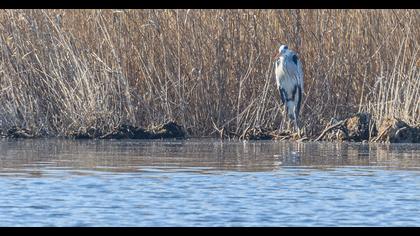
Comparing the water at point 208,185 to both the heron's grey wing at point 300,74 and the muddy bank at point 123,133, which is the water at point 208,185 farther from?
the heron's grey wing at point 300,74

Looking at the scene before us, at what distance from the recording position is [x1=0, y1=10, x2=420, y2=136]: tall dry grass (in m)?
14.0

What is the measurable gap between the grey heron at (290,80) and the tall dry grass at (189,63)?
19cm

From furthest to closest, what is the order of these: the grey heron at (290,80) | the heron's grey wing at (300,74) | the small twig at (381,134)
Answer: the heron's grey wing at (300,74) < the grey heron at (290,80) < the small twig at (381,134)

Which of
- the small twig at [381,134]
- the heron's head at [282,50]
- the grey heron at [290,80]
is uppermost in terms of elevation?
the heron's head at [282,50]

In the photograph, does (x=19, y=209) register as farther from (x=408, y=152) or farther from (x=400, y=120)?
(x=400, y=120)

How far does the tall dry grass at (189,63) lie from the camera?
45.9 ft

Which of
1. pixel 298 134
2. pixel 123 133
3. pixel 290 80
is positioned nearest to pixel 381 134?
pixel 298 134

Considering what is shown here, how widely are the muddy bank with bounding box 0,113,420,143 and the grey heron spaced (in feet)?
1.02

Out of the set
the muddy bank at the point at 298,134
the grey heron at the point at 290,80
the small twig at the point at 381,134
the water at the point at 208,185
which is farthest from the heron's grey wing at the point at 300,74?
the water at the point at 208,185

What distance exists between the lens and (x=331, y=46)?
14297mm

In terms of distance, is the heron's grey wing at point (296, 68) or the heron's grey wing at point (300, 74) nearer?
the heron's grey wing at point (296, 68)

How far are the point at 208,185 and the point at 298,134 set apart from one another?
16.7ft

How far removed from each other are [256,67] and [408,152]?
314 cm
